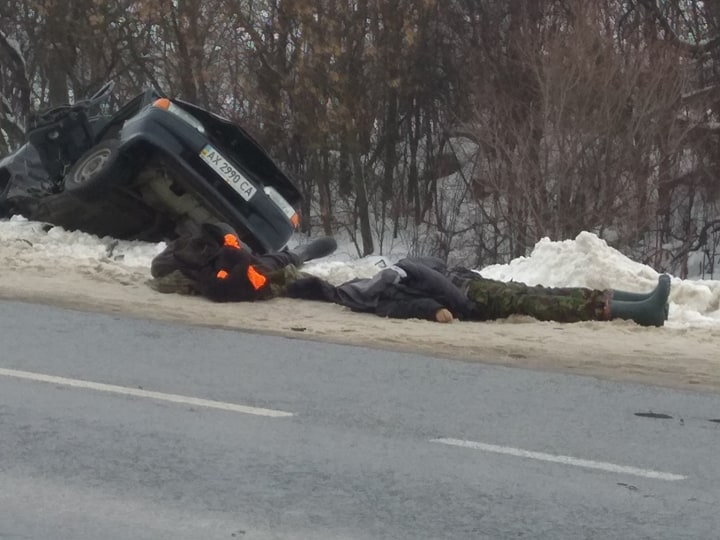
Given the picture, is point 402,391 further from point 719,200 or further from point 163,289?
point 719,200

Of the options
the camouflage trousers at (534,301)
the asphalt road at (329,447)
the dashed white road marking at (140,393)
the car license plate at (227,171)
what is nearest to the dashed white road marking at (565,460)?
the asphalt road at (329,447)

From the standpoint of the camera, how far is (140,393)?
22.7 feet

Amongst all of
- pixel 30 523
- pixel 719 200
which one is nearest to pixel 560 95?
pixel 719 200

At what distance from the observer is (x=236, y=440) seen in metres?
5.99

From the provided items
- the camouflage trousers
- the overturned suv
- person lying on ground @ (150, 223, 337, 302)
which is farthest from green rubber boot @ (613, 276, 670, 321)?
the overturned suv

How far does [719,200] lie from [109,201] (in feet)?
40.7

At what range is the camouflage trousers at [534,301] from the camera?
10016 mm

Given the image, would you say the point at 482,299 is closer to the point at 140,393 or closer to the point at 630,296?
the point at 630,296

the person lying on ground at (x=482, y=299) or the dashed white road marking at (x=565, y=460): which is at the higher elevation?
the person lying on ground at (x=482, y=299)

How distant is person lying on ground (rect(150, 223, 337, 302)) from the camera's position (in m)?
10.4

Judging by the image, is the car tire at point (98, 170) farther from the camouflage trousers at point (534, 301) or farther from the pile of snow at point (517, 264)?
the camouflage trousers at point (534, 301)

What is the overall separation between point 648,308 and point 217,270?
3.41 meters

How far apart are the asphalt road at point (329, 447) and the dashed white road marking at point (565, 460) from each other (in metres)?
0.02

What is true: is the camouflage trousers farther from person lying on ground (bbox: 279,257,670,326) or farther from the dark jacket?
the dark jacket
